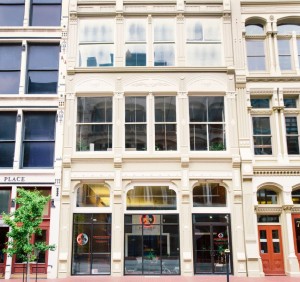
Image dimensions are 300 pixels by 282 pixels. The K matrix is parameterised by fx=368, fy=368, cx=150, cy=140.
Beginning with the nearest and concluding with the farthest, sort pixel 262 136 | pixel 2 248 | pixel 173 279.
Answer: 1. pixel 173 279
2. pixel 2 248
3. pixel 262 136

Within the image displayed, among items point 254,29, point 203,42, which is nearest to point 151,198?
point 203,42

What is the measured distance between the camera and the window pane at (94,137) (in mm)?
18531

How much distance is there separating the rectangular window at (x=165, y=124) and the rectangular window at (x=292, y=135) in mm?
5707

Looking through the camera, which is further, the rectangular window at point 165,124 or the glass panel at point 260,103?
the glass panel at point 260,103

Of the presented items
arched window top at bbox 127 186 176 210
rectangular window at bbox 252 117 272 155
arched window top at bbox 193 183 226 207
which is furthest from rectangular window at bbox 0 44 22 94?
rectangular window at bbox 252 117 272 155

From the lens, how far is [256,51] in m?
19.7

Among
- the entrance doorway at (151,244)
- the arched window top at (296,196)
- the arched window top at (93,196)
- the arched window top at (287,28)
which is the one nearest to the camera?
the entrance doorway at (151,244)

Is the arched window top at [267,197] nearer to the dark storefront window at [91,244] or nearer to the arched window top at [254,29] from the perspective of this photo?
the dark storefront window at [91,244]

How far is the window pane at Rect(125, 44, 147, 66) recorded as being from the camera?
19.3m

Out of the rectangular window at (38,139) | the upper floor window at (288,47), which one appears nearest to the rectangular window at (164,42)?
the upper floor window at (288,47)

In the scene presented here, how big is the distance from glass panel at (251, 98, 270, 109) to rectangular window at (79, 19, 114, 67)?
762cm

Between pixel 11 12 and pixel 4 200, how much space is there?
33.2 ft

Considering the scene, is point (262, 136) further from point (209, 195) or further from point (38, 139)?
point (38, 139)

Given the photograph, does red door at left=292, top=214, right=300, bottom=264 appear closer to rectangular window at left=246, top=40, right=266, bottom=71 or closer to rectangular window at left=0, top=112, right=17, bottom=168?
rectangular window at left=246, top=40, right=266, bottom=71
